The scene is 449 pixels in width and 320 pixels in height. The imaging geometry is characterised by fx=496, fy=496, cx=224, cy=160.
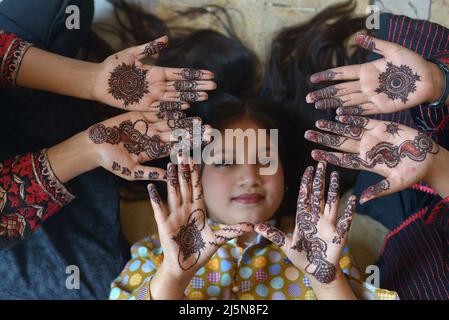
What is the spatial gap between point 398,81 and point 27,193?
0.81 metres

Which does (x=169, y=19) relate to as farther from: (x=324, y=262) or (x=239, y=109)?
(x=324, y=262)

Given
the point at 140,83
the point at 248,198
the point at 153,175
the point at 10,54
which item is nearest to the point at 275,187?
the point at 248,198

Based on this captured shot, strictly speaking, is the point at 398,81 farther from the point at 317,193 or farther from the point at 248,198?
the point at 248,198

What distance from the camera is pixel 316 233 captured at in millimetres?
981

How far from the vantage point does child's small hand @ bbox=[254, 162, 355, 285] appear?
3.18 ft

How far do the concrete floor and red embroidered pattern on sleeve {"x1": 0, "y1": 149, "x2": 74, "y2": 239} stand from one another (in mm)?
278

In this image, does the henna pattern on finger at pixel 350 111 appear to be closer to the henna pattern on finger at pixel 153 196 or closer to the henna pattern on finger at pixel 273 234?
the henna pattern on finger at pixel 273 234

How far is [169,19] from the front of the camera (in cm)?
132

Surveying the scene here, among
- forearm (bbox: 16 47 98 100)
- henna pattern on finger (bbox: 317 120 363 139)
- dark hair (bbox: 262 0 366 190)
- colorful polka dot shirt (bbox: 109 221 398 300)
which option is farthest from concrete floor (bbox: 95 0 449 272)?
henna pattern on finger (bbox: 317 120 363 139)

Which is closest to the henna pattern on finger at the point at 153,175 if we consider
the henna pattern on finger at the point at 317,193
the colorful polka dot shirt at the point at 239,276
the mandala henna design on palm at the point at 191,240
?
the mandala henna design on palm at the point at 191,240

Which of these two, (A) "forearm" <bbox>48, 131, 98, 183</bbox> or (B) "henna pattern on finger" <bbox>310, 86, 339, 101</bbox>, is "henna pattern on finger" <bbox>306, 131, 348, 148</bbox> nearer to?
→ (B) "henna pattern on finger" <bbox>310, 86, 339, 101</bbox>

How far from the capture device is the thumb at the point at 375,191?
968mm

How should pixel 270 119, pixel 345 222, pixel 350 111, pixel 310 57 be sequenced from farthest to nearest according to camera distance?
pixel 310 57 → pixel 270 119 → pixel 350 111 → pixel 345 222
